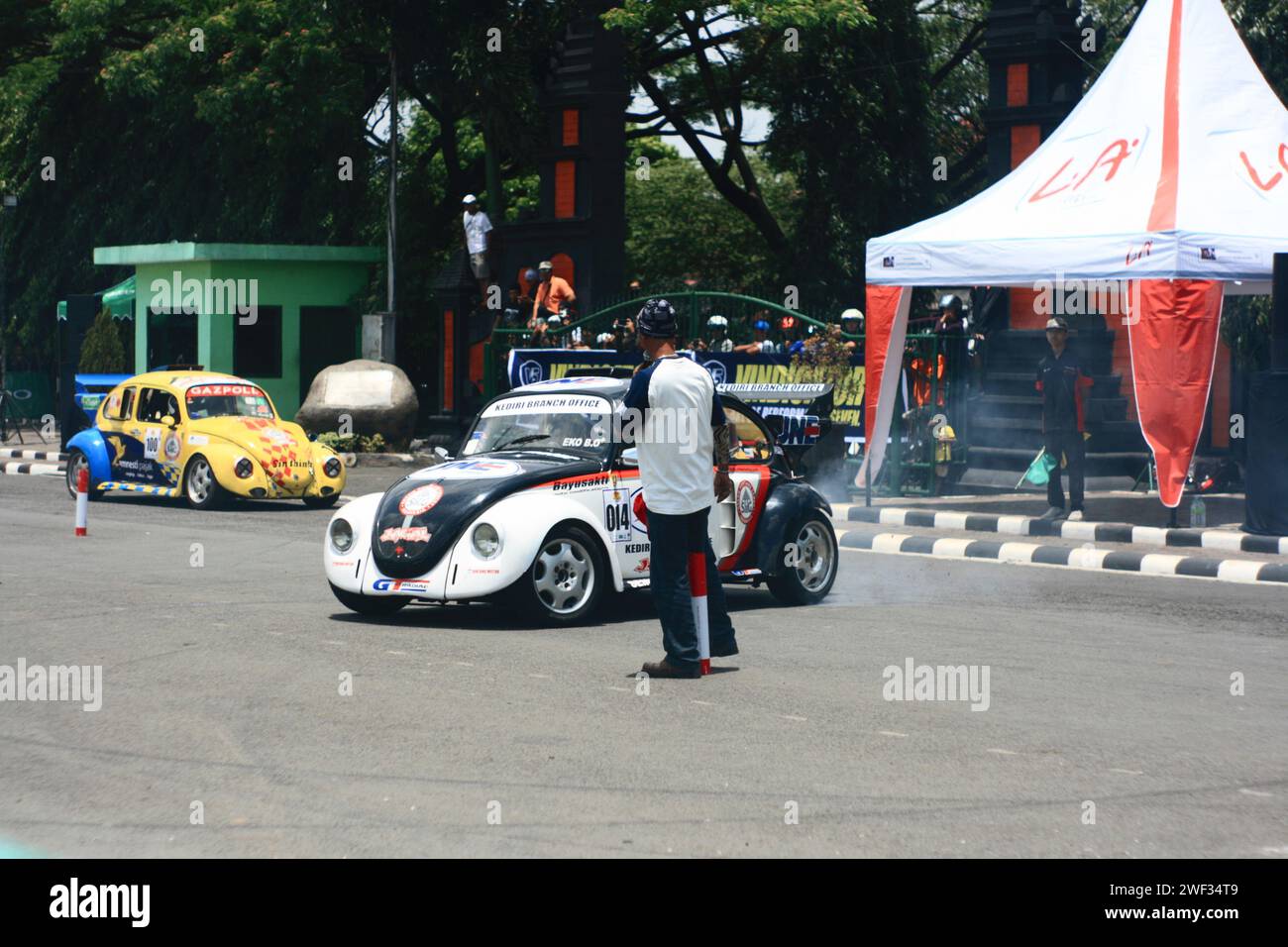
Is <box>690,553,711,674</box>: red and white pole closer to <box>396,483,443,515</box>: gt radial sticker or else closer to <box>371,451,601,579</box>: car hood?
<box>371,451,601,579</box>: car hood

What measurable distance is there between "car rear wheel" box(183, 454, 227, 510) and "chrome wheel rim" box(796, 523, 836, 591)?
9.39 m

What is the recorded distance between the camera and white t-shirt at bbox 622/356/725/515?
9.06 metres

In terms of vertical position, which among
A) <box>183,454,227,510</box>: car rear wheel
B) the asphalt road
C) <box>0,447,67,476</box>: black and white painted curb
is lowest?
the asphalt road

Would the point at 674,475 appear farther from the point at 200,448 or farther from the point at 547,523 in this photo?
the point at 200,448

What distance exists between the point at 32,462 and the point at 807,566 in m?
19.6

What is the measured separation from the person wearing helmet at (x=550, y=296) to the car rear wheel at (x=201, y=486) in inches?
327

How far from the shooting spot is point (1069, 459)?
1792cm

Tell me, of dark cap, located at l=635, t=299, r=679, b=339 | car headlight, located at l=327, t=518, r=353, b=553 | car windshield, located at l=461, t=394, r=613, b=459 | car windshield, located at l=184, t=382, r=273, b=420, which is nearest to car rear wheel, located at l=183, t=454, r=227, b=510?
car windshield, located at l=184, t=382, r=273, b=420

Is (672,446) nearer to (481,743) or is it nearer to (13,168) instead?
(481,743)

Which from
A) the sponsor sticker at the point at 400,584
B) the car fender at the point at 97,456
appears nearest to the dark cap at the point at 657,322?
the sponsor sticker at the point at 400,584

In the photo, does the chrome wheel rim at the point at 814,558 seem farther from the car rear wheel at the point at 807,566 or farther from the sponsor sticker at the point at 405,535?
the sponsor sticker at the point at 405,535

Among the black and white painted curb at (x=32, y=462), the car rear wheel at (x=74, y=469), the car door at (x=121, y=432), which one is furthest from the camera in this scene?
the black and white painted curb at (x=32, y=462)

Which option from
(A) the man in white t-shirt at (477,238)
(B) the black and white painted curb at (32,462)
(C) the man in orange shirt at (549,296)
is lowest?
(B) the black and white painted curb at (32,462)

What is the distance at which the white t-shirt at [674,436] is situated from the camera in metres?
9.06
